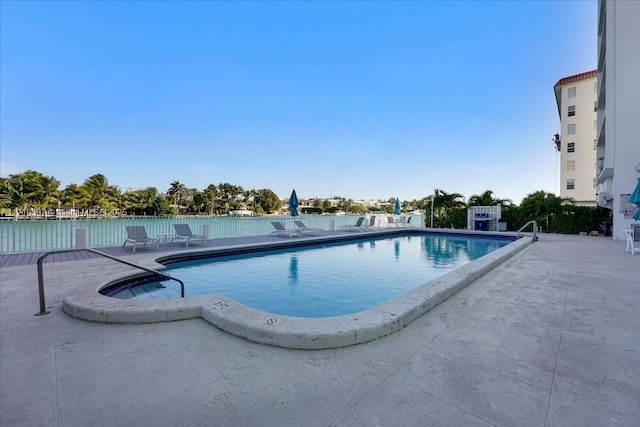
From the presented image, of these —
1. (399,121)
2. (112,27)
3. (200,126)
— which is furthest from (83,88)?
(399,121)

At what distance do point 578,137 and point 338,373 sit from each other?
3839cm

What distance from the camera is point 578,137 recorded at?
29.1 metres

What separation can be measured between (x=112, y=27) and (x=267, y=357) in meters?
16.8

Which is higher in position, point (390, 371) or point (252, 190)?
point (252, 190)

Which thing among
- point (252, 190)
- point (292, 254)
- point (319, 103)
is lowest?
point (292, 254)

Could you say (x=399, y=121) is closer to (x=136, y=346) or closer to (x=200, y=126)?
(x=200, y=126)

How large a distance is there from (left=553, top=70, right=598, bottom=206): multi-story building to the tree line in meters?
15.1

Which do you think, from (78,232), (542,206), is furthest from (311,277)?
(542,206)

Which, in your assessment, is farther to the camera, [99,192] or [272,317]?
[99,192]

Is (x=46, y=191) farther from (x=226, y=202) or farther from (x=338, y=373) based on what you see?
(x=338, y=373)

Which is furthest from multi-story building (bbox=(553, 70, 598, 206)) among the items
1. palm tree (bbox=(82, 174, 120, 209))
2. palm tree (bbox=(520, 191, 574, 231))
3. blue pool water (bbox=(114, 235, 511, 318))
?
palm tree (bbox=(82, 174, 120, 209))

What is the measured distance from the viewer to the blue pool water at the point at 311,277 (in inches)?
209

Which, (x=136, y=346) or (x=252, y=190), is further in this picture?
(x=252, y=190)

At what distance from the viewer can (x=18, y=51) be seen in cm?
1248
